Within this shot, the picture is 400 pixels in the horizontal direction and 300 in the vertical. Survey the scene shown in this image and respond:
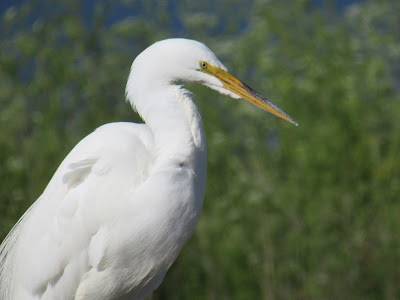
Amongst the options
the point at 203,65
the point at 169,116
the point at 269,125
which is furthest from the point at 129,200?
the point at 269,125

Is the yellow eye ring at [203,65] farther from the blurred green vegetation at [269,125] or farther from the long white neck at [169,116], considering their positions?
the blurred green vegetation at [269,125]

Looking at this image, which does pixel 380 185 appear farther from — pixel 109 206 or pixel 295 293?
pixel 109 206

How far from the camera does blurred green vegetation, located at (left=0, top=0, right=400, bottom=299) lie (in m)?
6.60

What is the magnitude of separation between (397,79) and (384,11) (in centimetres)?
103

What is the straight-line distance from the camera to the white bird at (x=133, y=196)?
3.07 m

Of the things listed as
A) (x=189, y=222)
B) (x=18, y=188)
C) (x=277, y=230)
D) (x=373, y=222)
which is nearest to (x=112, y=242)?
(x=189, y=222)

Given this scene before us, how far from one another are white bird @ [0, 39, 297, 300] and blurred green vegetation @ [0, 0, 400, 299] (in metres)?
2.85

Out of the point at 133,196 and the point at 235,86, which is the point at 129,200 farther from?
the point at 235,86

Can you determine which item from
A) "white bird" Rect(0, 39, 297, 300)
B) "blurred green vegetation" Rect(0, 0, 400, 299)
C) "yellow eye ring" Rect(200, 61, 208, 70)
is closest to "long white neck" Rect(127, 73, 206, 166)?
"white bird" Rect(0, 39, 297, 300)

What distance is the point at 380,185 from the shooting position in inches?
269

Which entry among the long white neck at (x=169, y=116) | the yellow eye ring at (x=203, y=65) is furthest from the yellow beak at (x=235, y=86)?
the long white neck at (x=169, y=116)

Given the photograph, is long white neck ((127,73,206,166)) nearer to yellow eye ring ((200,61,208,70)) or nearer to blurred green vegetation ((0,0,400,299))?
yellow eye ring ((200,61,208,70))

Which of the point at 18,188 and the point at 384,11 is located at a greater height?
the point at 18,188

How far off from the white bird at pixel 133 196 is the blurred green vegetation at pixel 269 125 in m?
2.85
